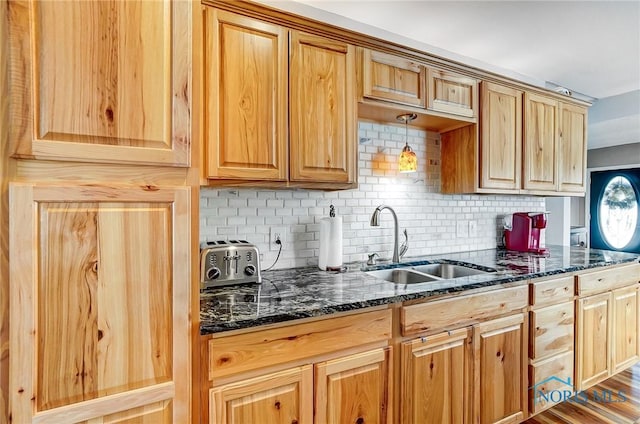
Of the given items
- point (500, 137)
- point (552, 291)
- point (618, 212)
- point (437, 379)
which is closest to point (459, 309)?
point (437, 379)

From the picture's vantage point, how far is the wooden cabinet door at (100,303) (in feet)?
2.90

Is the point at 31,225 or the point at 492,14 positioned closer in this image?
the point at 31,225

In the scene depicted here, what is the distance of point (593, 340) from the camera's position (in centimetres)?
240


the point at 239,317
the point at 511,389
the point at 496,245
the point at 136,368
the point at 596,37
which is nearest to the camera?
the point at 136,368

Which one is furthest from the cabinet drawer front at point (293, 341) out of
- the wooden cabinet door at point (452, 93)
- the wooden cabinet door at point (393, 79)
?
the wooden cabinet door at point (452, 93)

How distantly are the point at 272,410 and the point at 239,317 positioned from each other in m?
0.38

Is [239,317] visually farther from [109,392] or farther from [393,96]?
[393,96]

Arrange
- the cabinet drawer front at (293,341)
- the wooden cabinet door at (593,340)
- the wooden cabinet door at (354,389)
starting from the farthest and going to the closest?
the wooden cabinet door at (593,340) → the wooden cabinet door at (354,389) → the cabinet drawer front at (293,341)

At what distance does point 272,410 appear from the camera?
1254 mm

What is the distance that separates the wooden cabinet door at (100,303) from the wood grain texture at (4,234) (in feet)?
0.06

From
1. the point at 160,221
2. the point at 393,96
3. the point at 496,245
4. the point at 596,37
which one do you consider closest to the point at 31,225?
the point at 160,221

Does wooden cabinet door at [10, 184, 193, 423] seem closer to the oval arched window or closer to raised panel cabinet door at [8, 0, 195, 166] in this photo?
raised panel cabinet door at [8, 0, 195, 166]

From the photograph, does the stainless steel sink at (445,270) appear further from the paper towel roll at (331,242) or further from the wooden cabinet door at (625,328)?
the wooden cabinet door at (625,328)

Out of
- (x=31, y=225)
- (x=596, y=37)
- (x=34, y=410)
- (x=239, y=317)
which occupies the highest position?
(x=596, y=37)
